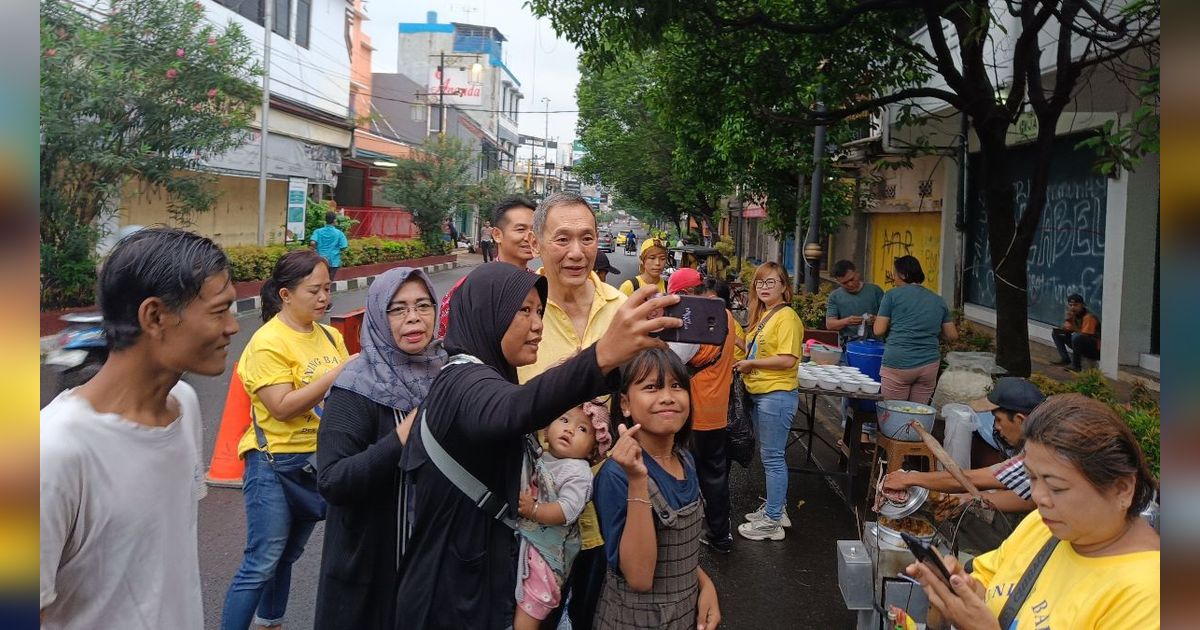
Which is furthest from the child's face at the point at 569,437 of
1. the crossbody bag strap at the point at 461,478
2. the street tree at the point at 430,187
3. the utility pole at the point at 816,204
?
the street tree at the point at 430,187

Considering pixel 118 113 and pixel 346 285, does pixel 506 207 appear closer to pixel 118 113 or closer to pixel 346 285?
pixel 118 113

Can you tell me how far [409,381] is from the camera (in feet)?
8.42

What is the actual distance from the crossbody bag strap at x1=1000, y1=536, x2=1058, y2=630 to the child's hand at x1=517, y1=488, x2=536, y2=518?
4.11ft

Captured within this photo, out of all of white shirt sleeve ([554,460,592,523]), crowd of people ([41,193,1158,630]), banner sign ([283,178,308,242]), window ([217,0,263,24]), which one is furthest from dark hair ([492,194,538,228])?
window ([217,0,263,24])

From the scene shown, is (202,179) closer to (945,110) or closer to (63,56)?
(63,56)

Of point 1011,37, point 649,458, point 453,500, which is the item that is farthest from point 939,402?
point 453,500

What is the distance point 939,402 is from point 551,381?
6.32m

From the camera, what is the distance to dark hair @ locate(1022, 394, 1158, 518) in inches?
70.5

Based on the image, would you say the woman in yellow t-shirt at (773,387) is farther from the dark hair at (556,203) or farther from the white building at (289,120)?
the white building at (289,120)

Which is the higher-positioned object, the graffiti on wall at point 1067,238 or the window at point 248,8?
the window at point 248,8

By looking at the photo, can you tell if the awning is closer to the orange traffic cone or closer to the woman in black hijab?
the orange traffic cone

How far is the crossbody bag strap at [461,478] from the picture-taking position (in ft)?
6.30

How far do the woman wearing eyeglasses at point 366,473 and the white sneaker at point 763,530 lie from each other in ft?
10.2

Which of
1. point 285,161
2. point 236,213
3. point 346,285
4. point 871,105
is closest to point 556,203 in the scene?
point 871,105
